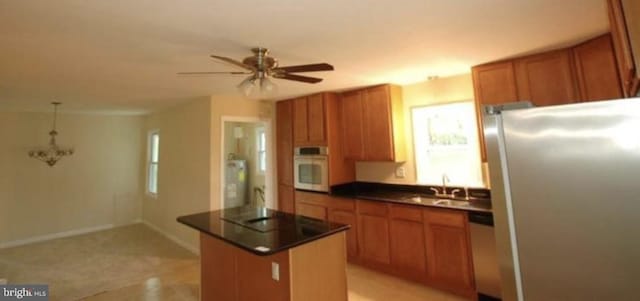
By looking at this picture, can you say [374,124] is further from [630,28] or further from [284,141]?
[630,28]

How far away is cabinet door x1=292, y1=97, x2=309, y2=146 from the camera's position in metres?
4.20

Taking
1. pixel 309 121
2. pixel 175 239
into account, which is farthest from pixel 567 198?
pixel 175 239

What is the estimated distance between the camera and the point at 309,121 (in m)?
4.14

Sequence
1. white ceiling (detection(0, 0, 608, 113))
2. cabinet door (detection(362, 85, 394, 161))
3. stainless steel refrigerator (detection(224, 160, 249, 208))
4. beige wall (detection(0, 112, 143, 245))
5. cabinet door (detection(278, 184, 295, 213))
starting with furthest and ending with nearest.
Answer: stainless steel refrigerator (detection(224, 160, 249, 208))
beige wall (detection(0, 112, 143, 245))
cabinet door (detection(278, 184, 295, 213))
cabinet door (detection(362, 85, 394, 161))
white ceiling (detection(0, 0, 608, 113))

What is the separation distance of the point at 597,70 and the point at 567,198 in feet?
6.66

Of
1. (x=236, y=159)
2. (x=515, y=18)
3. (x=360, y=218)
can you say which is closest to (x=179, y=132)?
(x=236, y=159)

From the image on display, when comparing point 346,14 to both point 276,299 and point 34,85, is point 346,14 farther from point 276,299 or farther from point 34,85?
point 34,85

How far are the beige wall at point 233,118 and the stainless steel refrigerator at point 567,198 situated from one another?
356 centimetres

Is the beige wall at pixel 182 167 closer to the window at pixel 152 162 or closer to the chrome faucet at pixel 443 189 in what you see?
the window at pixel 152 162

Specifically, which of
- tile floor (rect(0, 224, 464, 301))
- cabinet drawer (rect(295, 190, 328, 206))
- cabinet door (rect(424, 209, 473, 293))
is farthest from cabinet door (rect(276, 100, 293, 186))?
cabinet door (rect(424, 209, 473, 293))

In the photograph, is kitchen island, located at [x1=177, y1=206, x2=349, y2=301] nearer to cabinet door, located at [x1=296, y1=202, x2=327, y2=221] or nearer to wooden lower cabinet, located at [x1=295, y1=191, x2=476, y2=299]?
wooden lower cabinet, located at [x1=295, y1=191, x2=476, y2=299]

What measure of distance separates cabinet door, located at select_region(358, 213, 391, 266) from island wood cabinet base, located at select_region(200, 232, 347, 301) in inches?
47.2

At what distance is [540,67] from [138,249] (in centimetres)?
576

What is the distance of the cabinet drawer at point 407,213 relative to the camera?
298 centimetres
